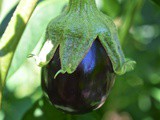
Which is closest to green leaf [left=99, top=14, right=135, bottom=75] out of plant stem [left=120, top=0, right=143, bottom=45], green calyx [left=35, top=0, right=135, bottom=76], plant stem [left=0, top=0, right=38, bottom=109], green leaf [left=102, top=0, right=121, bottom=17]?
green calyx [left=35, top=0, right=135, bottom=76]

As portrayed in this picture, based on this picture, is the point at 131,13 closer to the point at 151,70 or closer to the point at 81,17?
the point at 81,17

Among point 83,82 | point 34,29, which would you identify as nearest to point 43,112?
point 34,29

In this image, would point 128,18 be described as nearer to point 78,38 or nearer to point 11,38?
point 78,38

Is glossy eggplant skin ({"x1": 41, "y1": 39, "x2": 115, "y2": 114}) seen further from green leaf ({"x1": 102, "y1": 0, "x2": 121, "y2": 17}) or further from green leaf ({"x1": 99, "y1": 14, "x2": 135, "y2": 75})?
green leaf ({"x1": 102, "y1": 0, "x2": 121, "y2": 17})

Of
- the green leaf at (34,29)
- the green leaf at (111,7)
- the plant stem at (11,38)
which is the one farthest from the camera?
the green leaf at (111,7)

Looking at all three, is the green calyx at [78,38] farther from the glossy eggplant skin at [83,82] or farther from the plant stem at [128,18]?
the plant stem at [128,18]

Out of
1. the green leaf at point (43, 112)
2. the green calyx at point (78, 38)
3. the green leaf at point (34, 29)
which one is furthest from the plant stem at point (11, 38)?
the green leaf at point (43, 112)

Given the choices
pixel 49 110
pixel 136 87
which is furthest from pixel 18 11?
pixel 136 87
